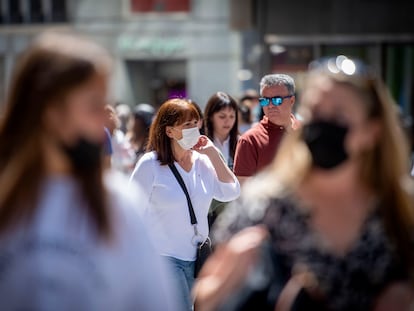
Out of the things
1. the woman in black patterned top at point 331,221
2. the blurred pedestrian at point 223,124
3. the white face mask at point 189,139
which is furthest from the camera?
the blurred pedestrian at point 223,124

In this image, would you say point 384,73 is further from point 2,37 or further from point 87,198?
point 2,37

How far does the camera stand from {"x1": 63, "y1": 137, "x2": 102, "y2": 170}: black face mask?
8.77 feet

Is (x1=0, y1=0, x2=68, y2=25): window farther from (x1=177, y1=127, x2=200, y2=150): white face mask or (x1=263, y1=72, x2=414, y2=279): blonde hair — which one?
(x1=263, y1=72, x2=414, y2=279): blonde hair

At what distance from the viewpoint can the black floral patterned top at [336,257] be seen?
3.02 m

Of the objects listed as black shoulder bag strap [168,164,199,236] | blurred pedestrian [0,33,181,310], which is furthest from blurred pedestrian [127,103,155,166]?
blurred pedestrian [0,33,181,310]

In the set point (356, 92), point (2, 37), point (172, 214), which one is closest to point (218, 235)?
point (356, 92)

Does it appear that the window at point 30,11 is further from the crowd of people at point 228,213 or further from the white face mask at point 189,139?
the crowd of people at point 228,213

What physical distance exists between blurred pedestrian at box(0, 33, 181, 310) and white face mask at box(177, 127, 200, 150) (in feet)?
12.5

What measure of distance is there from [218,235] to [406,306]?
27.9 inches

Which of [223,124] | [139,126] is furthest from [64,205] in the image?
[139,126]

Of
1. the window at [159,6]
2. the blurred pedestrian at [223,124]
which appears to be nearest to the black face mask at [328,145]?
the blurred pedestrian at [223,124]

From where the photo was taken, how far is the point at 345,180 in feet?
10.2

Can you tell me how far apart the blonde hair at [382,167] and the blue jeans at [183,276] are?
3.24 m

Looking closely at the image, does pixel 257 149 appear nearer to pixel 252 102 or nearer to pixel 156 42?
pixel 252 102
